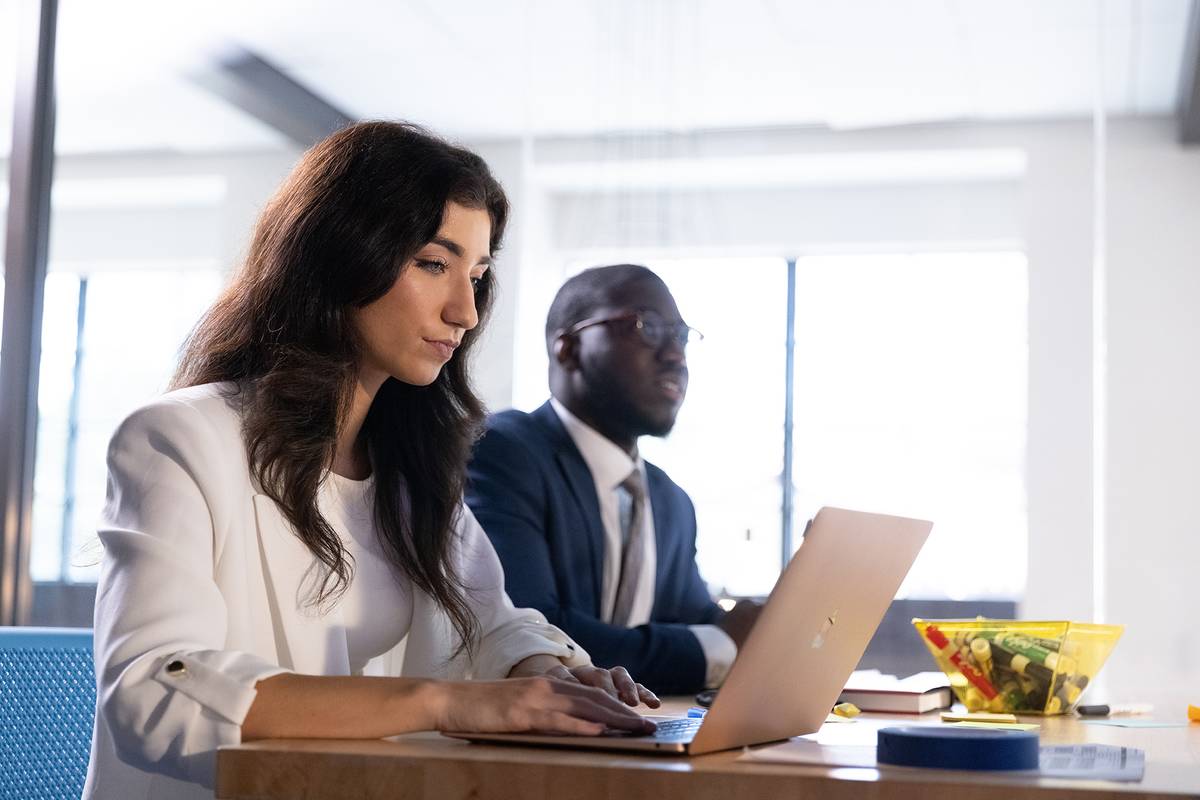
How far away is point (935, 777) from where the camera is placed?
3.16 feet

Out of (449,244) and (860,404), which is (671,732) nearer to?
(449,244)

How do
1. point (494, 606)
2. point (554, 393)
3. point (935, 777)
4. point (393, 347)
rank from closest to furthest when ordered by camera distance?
point (935, 777), point (393, 347), point (494, 606), point (554, 393)

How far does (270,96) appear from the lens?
5047 mm

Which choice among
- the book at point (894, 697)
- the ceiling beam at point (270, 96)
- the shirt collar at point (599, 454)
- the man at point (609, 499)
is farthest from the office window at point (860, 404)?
the book at point (894, 697)

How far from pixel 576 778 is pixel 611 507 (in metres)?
1.76

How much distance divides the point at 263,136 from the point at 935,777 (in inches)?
179

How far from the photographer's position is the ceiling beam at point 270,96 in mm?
4996

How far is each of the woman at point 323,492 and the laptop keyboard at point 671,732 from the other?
83 millimetres

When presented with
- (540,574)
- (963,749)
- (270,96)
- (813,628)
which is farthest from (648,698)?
(270,96)

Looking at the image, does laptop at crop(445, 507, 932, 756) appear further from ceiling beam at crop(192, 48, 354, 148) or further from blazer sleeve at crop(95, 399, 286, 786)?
ceiling beam at crop(192, 48, 354, 148)

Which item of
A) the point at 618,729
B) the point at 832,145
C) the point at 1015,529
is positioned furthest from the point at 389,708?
the point at 832,145

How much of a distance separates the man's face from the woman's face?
42.7 inches

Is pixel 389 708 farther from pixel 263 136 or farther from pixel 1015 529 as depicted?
pixel 263 136

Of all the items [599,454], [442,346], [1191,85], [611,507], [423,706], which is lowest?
[423,706]
